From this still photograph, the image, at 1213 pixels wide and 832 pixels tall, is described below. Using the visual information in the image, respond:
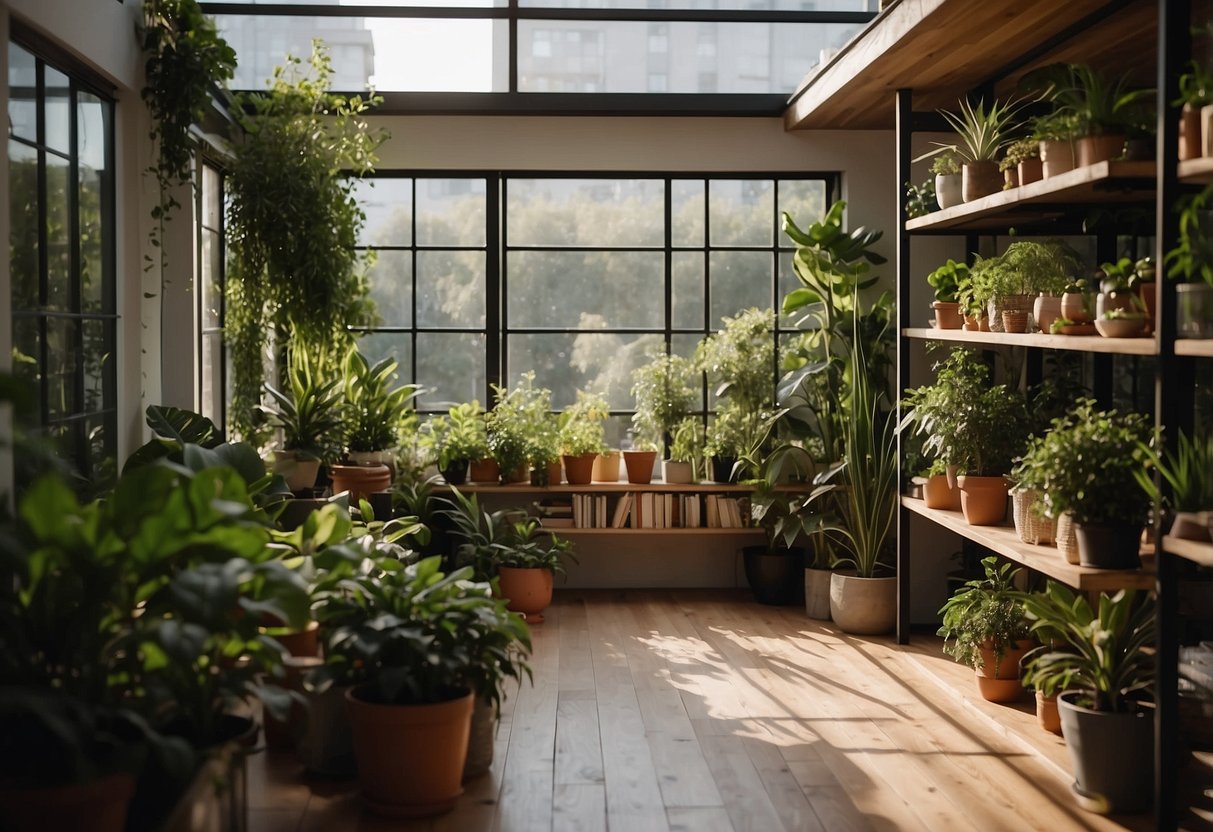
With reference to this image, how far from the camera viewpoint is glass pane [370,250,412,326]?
23.7ft

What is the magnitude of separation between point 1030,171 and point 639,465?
306cm

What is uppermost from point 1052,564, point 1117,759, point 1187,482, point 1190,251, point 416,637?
point 1190,251

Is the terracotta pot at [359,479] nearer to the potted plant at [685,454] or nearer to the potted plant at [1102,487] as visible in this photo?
the potted plant at [685,454]

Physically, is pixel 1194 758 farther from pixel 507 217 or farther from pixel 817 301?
pixel 507 217

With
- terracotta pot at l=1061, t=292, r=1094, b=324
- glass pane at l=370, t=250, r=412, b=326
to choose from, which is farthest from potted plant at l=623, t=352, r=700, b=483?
terracotta pot at l=1061, t=292, r=1094, b=324

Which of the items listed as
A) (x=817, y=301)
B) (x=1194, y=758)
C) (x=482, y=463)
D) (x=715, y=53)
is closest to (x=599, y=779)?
(x=1194, y=758)

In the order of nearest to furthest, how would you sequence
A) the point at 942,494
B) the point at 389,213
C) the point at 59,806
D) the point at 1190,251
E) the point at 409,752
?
the point at 59,806
the point at 1190,251
the point at 409,752
the point at 942,494
the point at 389,213

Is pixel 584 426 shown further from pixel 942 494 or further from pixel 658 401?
pixel 942 494

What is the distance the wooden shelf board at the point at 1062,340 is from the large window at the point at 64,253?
3494mm

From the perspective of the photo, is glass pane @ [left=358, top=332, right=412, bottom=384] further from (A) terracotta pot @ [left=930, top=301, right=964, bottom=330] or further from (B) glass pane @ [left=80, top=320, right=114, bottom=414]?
(A) terracotta pot @ [left=930, top=301, right=964, bottom=330]

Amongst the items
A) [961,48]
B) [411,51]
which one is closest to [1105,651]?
[961,48]

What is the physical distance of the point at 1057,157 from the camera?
426 centimetres

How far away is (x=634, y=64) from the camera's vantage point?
279 inches

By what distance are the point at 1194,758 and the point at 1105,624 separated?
68 centimetres
